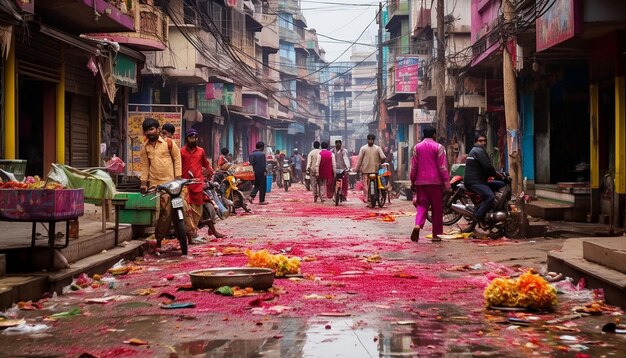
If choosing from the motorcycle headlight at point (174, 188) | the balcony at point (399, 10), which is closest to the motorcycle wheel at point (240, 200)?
the motorcycle headlight at point (174, 188)

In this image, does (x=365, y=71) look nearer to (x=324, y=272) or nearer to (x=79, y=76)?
(x=79, y=76)

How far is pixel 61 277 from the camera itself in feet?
28.5

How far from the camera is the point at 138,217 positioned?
1332 cm

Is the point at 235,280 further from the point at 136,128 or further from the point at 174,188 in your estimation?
the point at 136,128

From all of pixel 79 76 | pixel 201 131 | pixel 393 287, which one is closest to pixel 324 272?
pixel 393 287

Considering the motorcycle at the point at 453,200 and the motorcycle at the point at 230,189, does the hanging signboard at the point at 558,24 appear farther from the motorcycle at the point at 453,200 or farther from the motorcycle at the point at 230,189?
the motorcycle at the point at 230,189

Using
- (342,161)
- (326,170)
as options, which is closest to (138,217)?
(326,170)

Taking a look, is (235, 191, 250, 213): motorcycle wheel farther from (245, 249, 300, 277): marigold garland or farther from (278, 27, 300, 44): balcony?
(278, 27, 300, 44): balcony

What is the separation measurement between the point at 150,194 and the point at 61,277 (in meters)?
4.26

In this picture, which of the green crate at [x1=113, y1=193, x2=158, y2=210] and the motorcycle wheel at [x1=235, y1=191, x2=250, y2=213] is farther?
the motorcycle wheel at [x1=235, y1=191, x2=250, y2=213]

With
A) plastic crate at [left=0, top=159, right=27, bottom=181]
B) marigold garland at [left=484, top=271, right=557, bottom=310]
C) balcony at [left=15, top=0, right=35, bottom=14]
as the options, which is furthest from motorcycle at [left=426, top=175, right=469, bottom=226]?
marigold garland at [left=484, top=271, right=557, bottom=310]

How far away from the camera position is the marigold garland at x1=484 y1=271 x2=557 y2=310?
729 cm

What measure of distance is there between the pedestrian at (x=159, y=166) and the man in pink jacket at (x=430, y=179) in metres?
4.34

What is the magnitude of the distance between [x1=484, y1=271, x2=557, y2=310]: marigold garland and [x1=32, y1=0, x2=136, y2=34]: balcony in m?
11.7
